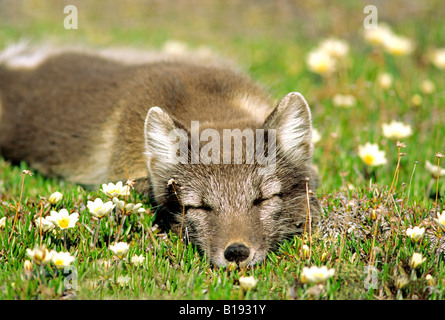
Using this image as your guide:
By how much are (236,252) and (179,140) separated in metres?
1.06

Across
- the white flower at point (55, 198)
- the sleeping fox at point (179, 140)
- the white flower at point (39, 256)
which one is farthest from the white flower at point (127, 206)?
the white flower at point (39, 256)

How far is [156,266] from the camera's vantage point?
3715mm

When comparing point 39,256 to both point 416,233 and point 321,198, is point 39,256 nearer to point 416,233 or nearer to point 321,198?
point 321,198

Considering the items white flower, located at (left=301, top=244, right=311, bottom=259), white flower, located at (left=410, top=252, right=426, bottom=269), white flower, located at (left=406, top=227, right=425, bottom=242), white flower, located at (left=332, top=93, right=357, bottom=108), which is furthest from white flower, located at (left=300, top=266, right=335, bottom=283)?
white flower, located at (left=332, top=93, right=357, bottom=108)

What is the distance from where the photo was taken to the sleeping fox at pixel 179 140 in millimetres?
3826

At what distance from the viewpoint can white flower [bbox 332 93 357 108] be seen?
6574 millimetres

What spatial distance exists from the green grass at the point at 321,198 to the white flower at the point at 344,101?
0.40ft

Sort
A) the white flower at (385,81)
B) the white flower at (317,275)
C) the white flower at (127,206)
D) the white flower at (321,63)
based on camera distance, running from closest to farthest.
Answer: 1. the white flower at (317,275)
2. the white flower at (127,206)
3. the white flower at (321,63)
4. the white flower at (385,81)

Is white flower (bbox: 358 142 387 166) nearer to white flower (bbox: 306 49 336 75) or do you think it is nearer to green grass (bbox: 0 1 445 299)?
green grass (bbox: 0 1 445 299)

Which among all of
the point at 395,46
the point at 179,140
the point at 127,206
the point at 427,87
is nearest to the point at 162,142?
the point at 179,140

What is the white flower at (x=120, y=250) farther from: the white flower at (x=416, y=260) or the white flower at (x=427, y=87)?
the white flower at (x=427, y=87)

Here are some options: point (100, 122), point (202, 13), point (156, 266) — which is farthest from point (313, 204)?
point (202, 13)

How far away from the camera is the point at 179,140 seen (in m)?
4.09
